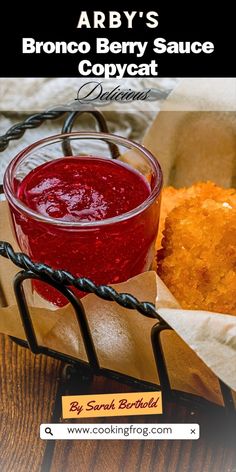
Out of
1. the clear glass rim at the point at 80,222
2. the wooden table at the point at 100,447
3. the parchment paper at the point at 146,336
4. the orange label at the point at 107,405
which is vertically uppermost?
the clear glass rim at the point at 80,222

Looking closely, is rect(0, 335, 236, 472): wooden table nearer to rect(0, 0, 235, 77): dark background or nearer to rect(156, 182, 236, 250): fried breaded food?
rect(156, 182, 236, 250): fried breaded food

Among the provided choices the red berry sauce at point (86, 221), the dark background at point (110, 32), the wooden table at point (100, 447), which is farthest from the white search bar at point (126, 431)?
the dark background at point (110, 32)

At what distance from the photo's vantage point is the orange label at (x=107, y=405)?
818mm

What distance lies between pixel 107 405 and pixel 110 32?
371mm

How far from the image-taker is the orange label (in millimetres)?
818

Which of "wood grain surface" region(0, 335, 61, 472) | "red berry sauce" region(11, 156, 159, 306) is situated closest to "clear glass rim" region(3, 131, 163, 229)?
"red berry sauce" region(11, 156, 159, 306)

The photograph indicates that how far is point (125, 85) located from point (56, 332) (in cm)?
27

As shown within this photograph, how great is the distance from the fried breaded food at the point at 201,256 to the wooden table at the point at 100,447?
4.9 inches

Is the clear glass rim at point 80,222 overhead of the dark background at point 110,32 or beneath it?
beneath

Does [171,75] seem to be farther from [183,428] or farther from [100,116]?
[183,428]

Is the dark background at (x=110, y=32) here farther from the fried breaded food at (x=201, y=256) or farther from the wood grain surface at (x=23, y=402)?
the wood grain surface at (x=23, y=402)

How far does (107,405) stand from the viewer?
83 cm

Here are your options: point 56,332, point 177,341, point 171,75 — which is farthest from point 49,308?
point 171,75

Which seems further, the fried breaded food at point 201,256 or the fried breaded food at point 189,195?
the fried breaded food at point 189,195
